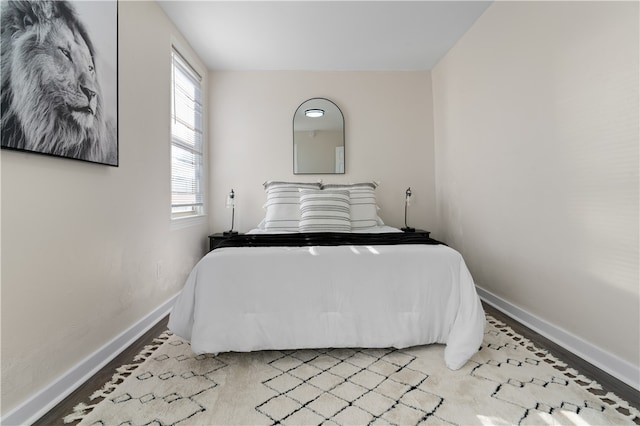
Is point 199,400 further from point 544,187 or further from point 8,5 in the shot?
point 544,187

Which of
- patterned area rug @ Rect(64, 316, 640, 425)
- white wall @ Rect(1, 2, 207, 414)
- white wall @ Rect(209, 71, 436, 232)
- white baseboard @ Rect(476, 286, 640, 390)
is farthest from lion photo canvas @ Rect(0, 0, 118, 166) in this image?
white baseboard @ Rect(476, 286, 640, 390)

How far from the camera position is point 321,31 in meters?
2.94

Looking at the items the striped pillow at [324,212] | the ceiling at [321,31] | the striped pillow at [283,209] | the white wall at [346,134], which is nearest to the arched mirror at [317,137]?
the white wall at [346,134]

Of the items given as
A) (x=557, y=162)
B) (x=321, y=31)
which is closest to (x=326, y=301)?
(x=557, y=162)

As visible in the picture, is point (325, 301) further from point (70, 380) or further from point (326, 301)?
point (70, 380)

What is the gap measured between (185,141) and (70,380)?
2.31m

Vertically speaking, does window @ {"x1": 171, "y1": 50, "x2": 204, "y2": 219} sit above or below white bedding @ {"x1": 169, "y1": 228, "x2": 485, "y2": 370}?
above

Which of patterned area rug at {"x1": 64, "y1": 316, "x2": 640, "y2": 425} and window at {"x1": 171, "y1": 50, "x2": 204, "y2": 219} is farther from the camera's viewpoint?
window at {"x1": 171, "y1": 50, "x2": 204, "y2": 219}

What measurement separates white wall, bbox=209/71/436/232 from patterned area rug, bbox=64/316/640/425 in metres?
2.25

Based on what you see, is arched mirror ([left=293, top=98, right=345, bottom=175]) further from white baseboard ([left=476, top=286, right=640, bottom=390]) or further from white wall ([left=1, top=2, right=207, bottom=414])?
white baseboard ([left=476, top=286, right=640, bottom=390])

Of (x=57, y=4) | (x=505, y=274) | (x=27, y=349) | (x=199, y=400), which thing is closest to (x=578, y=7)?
(x=505, y=274)

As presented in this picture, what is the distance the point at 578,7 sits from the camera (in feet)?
5.93

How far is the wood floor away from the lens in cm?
135

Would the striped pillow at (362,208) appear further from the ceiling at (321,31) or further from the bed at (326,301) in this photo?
the ceiling at (321,31)
